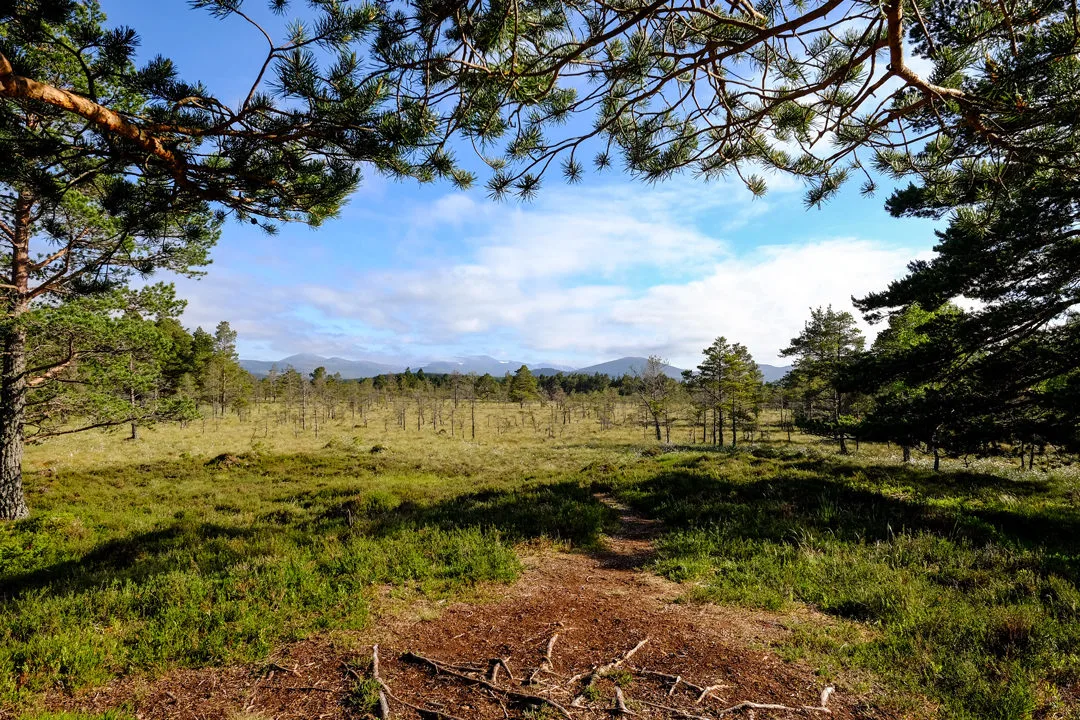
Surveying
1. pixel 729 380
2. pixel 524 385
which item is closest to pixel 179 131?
pixel 729 380

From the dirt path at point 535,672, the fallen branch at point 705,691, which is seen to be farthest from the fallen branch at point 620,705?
the fallen branch at point 705,691

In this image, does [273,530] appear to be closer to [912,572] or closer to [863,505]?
[912,572]

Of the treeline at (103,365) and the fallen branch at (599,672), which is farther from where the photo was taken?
the treeline at (103,365)

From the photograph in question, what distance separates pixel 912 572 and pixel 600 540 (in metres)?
4.48

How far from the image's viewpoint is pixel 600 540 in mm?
8102

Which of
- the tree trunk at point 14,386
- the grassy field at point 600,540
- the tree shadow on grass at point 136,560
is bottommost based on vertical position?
the tree shadow on grass at point 136,560

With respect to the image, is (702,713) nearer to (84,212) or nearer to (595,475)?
(595,475)

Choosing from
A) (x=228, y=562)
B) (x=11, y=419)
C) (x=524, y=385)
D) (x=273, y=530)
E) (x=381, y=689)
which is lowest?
(x=273, y=530)

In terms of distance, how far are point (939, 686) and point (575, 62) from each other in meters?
5.87

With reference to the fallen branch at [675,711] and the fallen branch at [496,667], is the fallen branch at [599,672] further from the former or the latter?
the fallen branch at [496,667]

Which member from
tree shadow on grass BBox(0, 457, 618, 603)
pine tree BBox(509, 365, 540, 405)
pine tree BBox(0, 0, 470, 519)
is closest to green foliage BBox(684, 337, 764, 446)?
tree shadow on grass BBox(0, 457, 618, 603)

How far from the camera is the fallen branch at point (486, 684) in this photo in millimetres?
3336

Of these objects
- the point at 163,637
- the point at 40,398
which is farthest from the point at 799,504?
the point at 40,398

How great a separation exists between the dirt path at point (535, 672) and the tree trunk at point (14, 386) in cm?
1120
